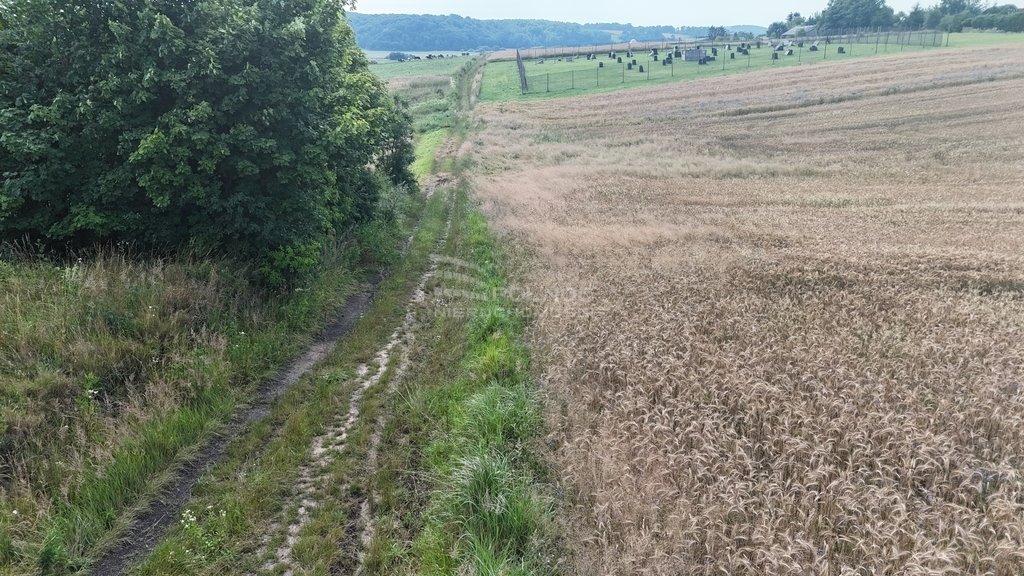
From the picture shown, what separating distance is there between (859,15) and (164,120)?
429 feet

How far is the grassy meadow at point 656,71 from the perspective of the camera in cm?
6556

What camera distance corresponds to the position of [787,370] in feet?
23.1

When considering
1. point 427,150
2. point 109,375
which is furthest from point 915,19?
point 109,375

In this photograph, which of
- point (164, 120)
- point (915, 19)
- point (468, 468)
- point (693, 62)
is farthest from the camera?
point (915, 19)

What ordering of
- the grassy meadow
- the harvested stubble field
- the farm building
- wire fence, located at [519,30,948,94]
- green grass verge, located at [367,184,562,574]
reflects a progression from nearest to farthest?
the harvested stubble field, green grass verge, located at [367,184,562,574], the grassy meadow, wire fence, located at [519,30,948,94], the farm building

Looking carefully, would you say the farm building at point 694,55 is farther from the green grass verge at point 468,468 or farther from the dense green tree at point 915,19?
the green grass verge at point 468,468

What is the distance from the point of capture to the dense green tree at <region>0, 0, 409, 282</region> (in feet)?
29.8

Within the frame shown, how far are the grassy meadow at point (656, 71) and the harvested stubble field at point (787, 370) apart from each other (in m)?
49.2

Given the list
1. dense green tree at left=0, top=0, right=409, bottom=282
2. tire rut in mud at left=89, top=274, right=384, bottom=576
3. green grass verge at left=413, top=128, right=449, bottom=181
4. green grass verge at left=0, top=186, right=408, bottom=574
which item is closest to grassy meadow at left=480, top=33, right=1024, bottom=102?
green grass verge at left=413, top=128, right=449, bottom=181

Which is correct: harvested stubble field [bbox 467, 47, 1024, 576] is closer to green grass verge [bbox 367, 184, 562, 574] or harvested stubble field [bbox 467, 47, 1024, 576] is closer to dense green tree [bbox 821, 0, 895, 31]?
green grass verge [bbox 367, 184, 562, 574]

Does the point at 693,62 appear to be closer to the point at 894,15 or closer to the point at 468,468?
the point at 894,15

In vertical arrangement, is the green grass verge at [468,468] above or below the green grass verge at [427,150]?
below

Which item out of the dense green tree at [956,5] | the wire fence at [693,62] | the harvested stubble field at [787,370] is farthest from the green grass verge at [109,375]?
the dense green tree at [956,5]

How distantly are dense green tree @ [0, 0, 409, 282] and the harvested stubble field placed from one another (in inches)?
223
